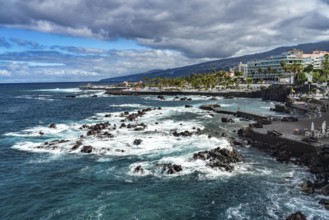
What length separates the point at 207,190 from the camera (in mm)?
28641

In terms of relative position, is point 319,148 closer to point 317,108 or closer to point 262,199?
point 262,199

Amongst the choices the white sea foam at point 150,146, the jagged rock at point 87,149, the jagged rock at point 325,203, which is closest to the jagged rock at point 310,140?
the white sea foam at point 150,146

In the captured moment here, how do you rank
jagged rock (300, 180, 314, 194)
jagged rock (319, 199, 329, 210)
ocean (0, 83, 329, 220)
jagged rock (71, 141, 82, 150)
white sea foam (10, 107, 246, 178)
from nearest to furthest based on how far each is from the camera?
jagged rock (319, 199, 329, 210) < ocean (0, 83, 329, 220) < jagged rock (300, 180, 314, 194) < white sea foam (10, 107, 246, 178) < jagged rock (71, 141, 82, 150)

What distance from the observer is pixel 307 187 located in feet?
91.5

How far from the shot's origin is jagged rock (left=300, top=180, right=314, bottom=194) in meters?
27.3

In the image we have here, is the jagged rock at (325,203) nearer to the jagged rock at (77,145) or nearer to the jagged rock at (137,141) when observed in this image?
the jagged rock at (137,141)

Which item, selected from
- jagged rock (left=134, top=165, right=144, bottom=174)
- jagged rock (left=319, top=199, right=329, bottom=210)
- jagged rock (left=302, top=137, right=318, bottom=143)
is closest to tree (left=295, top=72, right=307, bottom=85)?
jagged rock (left=302, top=137, right=318, bottom=143)

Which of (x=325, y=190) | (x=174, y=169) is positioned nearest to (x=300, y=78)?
(x=174, y=169)

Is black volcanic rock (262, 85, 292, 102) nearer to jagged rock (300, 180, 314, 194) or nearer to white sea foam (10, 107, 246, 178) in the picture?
white sea foam (10, 107, 246, 178)

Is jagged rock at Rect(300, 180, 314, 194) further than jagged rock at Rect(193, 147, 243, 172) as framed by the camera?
No

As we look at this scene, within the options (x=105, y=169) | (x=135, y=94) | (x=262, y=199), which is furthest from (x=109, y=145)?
(x=135, y=94)

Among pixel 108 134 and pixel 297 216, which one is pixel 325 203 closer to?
pixel 297 216

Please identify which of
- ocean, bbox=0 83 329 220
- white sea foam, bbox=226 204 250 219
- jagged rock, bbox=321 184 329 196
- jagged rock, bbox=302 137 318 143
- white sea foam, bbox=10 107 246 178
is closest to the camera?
white sea foam, bbox=226 204 250 219

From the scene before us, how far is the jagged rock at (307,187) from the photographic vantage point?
27.3 m
